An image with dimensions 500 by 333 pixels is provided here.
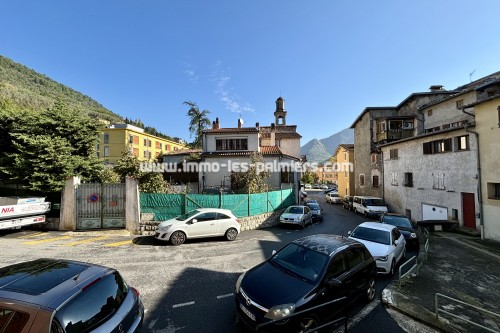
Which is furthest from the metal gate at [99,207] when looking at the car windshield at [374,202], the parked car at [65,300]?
the car windshield at [374,202]

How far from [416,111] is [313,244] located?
93.5 ft

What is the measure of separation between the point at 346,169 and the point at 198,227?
3296cm

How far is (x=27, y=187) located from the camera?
42.2 ft

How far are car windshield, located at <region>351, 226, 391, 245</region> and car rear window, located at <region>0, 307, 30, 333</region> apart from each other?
1006 centimetres

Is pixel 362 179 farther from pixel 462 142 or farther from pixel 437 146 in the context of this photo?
pixel 462 142

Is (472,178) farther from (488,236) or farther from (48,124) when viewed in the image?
(48,124)

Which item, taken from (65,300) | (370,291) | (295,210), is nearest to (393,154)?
(295,210)

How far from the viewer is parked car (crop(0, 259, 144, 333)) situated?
282 cm

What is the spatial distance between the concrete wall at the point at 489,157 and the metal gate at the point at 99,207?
2182 centimetres

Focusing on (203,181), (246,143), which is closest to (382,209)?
(246,143)

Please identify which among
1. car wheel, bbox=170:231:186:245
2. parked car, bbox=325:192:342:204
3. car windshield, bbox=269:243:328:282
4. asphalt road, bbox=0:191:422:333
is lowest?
parked car, bbox=325:192:342:204

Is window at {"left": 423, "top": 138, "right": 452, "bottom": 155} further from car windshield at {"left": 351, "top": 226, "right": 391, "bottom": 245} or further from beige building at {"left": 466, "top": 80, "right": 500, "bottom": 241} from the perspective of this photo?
car windshield at {"left": 351, "top": 226, "right": 391, "bottom": 245}

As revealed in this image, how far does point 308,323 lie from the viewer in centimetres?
435

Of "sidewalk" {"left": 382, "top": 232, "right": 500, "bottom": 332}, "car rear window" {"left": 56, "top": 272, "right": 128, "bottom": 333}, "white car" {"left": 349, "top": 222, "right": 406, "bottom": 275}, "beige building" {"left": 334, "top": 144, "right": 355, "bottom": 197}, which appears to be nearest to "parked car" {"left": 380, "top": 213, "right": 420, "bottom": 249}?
"sidewalk" {"left": 382, "top": 232, "right": 500, "bottom": 332}
